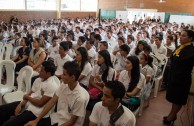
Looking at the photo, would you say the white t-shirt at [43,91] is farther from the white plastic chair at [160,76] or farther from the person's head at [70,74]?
the white plastic chair at [160,76]

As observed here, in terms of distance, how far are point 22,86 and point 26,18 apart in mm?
13241

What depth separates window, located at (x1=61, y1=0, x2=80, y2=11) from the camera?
18.4m

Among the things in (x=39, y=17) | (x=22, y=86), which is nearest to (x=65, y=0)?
(x=39, y=17)

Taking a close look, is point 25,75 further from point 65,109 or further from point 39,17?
point 39,17

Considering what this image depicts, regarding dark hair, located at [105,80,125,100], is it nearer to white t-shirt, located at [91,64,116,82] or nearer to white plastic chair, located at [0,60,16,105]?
white t-shirt, located at [91,64,116,82]

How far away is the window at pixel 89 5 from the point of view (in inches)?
817

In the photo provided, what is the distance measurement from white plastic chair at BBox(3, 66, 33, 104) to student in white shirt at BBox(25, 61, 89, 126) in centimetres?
93

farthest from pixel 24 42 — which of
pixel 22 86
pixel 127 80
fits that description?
pixel 127 80

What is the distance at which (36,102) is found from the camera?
2.52 m

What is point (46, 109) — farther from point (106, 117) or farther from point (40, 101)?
point (106, 117)

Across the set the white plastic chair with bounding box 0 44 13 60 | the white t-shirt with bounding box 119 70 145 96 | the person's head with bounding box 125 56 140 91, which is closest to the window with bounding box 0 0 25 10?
the white plastic chair with bounding box 0 44 13 60

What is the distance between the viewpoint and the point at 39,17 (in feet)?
54.0

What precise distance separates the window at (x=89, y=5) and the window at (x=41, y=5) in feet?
12.6

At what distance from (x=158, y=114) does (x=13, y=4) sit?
13643 millimetres
